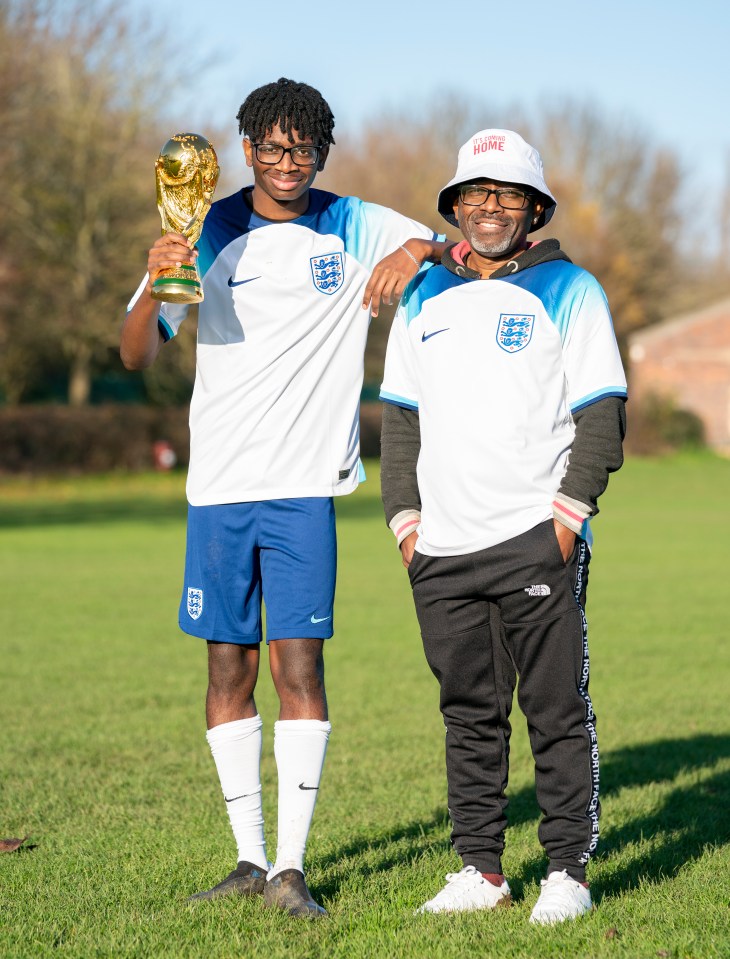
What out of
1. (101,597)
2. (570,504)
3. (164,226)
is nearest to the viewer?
(570,504)

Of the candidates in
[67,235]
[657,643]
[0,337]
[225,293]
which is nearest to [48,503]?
[0,337]

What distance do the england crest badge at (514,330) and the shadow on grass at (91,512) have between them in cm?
2008

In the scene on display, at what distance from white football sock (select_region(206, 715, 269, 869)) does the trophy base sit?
146 centimetres

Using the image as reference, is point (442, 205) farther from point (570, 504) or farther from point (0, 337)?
point (0, 337)

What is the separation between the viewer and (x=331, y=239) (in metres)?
4.29

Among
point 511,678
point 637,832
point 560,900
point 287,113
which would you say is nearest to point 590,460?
point 511,678

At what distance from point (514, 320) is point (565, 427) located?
1.20 feet

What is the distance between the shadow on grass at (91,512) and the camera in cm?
2408

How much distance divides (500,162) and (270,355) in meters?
0.96

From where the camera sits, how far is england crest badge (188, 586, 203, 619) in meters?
4.27

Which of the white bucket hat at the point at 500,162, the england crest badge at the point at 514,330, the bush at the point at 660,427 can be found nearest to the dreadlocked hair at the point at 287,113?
the white bucket hat at the point at 500,162

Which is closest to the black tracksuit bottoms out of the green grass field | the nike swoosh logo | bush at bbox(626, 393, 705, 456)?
the green grass field

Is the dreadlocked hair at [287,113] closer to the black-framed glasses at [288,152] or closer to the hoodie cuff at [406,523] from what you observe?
the black-framed glasses at [288,152]

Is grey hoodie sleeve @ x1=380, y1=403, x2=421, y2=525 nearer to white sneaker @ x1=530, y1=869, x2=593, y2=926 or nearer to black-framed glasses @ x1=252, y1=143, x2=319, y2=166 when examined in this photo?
black-framed glasses @ x1=252, y1=143, x2=319, y2=166
